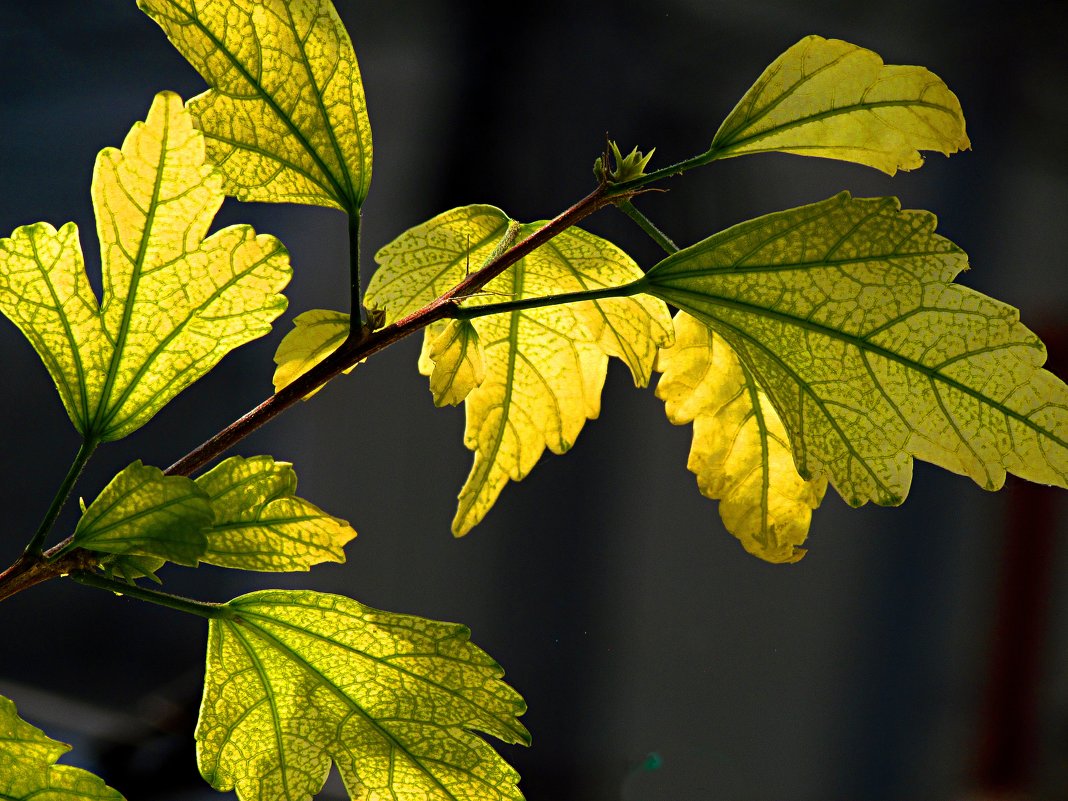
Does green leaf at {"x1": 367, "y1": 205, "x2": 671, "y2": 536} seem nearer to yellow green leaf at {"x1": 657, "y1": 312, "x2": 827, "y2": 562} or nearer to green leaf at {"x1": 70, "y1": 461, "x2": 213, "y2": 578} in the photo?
yellow green leaf at {"x1": 657, "y1": 312, "x2": 827, "y2": 562}

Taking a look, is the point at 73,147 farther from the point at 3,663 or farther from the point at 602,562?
the point at 602,562

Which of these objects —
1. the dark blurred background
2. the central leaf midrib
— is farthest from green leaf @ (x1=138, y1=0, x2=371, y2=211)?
the dark blurred background

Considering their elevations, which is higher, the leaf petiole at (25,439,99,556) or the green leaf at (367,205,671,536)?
the green leaf at (367,205,671,536)

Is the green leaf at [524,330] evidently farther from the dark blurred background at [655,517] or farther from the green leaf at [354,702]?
the dark blurred background at [655,517]

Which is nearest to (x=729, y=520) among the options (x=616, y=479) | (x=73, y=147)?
(x=616, y=479)

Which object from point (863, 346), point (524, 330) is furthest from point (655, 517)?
point (863, 346)
